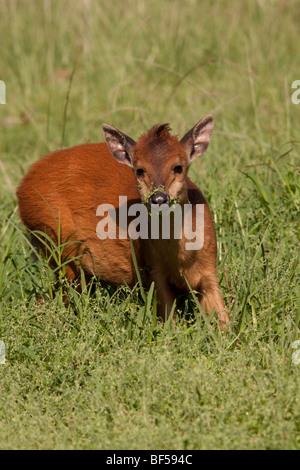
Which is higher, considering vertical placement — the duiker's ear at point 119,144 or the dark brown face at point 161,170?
the duiker's ear at point 119,144

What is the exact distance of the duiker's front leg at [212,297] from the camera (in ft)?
15.0

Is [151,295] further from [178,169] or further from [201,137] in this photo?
[201,137]

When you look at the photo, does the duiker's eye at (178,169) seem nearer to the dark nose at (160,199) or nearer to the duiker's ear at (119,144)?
the dark nose at (160,199)

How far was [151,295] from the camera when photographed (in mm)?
4500

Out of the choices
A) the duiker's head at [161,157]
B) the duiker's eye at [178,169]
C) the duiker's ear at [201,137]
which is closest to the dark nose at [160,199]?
the duiker's head at [161,157]

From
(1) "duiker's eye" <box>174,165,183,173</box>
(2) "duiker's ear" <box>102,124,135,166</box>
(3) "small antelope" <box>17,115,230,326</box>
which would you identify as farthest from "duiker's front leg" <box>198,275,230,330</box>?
A: (2) "duiker's ear" <box>102,124,135,166</box>

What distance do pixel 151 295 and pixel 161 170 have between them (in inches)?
28.6

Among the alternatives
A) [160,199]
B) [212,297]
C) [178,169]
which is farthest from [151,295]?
[178,169]

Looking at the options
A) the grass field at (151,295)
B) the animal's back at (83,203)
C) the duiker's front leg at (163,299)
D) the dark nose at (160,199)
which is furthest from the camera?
the animal's back at (83,203)

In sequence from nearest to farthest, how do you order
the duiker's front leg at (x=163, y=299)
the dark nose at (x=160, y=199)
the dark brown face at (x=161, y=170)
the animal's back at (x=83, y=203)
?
1. the dark nose at (x=160, y=199)
2. the dark brown face at (x=161, y=170)
3. the duiker's front leg at (x=163, y=299)
4. the animal's back at (x=83, y=203)

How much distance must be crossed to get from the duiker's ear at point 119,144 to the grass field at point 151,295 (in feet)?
2.76

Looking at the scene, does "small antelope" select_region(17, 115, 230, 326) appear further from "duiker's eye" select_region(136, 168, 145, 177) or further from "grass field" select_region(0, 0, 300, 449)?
"grass field" select_region(0, 0, 300, 449)
